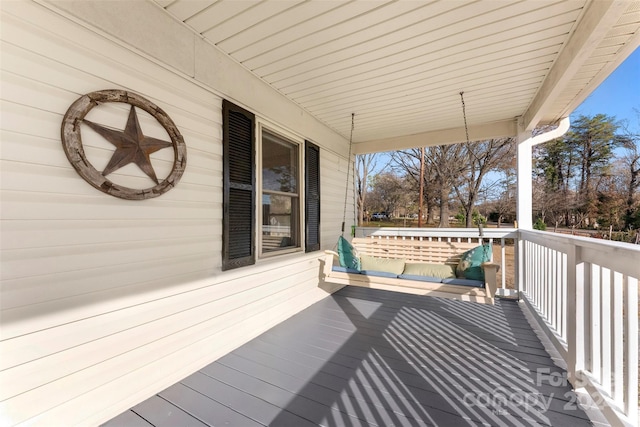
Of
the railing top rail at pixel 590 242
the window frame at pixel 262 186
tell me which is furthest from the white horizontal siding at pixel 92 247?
the railing top rail at pixel 590 242

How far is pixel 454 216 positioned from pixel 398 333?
13246 mm

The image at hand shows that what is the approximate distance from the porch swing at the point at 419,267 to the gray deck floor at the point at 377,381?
42 centimetres

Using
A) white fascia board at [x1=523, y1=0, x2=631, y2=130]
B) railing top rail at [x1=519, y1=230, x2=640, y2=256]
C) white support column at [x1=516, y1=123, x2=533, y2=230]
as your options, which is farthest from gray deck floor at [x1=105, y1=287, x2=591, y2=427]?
white fascia board at [x1=523, y1=0, x2=631, y2=130]

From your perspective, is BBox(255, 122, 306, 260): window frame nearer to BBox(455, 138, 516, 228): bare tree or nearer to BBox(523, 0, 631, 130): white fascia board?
BBox(523, 0, 631, 130): white fascia board

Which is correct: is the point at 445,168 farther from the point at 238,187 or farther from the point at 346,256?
the point at 238,187

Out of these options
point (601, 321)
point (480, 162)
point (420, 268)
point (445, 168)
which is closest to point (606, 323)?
point (601, 321)

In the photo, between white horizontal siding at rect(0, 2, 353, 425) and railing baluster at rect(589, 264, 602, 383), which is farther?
railing baluster at rect(589, 264, 602, 383)

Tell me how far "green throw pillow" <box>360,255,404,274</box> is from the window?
0.76 meters

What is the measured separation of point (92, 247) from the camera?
1.52 m

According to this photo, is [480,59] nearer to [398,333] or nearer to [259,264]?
[398,333]

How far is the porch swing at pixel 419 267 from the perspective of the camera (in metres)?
2.60

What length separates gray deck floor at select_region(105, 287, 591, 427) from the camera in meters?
1.55

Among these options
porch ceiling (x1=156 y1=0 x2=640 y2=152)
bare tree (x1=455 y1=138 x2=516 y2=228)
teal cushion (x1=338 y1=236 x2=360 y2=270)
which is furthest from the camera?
bare tree (x1=455 y1=138 x2=516 y2=228)

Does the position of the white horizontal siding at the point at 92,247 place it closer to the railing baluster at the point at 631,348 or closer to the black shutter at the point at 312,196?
the black shutter at the point at 312,196
